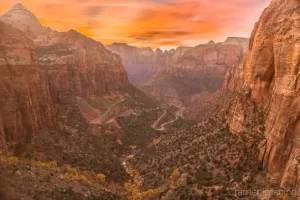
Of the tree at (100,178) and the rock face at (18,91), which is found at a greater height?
the rock face at (18,91)

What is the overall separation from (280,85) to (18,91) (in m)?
38.1

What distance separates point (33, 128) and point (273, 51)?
38363 millimetres

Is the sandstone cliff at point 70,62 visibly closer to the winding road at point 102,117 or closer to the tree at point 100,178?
the winding road at point 102,117

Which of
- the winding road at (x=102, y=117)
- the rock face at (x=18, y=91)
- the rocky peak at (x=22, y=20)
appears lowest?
the winding road at (x=102, y=117)

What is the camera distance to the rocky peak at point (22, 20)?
11144cm

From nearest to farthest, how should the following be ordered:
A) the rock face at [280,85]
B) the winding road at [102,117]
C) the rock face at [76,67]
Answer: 1. the rock face at [280,85]
2. the rock face at [76,67]
3. the winding road at [102,117]

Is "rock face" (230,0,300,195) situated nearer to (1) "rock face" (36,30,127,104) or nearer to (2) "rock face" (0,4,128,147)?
(2) "rock face" (0,4,128,147)

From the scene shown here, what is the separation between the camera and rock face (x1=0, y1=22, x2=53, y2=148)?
45.8 metres

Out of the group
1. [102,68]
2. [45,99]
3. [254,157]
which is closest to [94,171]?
[45,99]

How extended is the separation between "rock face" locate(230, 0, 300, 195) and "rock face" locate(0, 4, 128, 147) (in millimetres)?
34865

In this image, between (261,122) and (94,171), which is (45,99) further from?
(261,122)

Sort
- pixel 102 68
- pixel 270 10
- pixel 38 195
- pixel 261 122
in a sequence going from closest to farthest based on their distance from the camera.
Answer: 1. pixel 38 195
2. pixel 261 122
3. pixel 270 10
4. pixel 102 68

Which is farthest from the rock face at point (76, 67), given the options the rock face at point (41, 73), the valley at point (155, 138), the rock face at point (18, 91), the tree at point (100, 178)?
the tree at point (100, 178)

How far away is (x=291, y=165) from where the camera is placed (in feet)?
91.1
